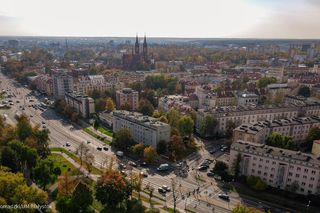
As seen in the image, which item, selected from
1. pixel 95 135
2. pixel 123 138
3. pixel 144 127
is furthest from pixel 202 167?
pixel 95 135

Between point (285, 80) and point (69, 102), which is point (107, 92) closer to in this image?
point (69, 102)

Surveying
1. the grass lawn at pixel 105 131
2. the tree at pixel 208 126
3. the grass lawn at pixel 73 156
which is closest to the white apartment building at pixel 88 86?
the grass lawn at pixel 105 131

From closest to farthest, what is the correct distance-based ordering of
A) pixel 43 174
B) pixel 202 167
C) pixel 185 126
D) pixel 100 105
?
1. pixel 43 174
2. pixel 202 167
3. pixel 185 126
4. pixel 100 105

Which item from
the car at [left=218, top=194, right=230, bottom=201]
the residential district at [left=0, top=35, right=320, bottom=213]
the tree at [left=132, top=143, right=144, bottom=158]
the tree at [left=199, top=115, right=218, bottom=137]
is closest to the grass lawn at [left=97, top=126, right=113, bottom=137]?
the residential district at [left=0, top=35, right=320, bottom=213]

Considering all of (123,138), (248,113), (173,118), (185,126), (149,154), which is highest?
(248,113)

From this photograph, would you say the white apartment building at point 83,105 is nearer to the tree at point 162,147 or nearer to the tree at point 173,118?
the tree at point 173,118

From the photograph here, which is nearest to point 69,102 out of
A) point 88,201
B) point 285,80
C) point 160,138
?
point 160,138

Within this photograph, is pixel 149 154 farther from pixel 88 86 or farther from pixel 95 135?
pixel 88 86
